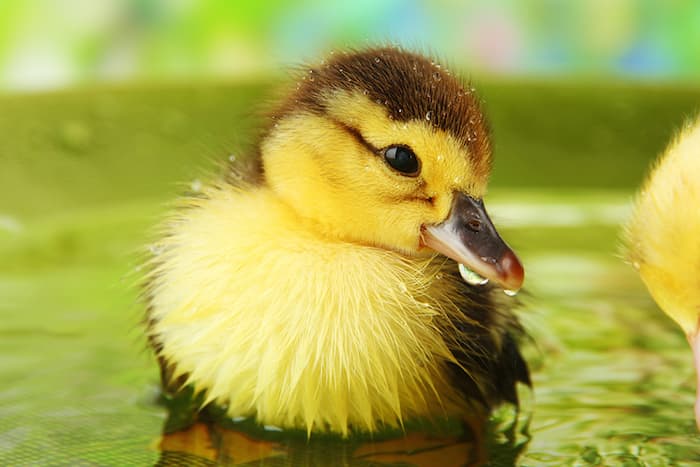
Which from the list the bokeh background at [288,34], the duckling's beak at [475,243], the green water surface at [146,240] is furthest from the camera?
the bokeh background at [288,34]

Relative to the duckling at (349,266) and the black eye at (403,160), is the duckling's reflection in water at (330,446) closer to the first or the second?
the duckling at (349,266)

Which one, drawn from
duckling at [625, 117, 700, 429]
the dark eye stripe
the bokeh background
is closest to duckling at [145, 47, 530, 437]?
the dark eye stripe

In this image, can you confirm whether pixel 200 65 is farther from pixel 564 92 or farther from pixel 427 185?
pixel 427 185

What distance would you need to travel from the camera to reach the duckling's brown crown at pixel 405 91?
0.86 m

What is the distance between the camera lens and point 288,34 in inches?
99.9

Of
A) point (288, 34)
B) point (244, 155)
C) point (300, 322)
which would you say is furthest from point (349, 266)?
point (288, 34)

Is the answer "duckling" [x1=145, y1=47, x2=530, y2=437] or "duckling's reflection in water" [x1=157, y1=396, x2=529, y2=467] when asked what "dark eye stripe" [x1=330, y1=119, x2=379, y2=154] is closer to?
"duckling" [x1=145, y1=47, x2=530, y2=437]

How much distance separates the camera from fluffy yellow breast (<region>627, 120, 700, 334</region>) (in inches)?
33.9

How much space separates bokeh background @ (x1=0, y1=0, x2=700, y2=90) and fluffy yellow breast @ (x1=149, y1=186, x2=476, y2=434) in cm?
159

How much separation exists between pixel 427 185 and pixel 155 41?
1.79 meters

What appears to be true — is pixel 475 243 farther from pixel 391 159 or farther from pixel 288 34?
pixel 288 34

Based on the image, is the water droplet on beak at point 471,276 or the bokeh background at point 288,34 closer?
A: the water droplet on beak at point 471,276

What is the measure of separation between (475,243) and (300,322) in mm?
151

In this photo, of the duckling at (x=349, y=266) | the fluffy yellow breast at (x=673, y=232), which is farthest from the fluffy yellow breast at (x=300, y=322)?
the fluffy yellow breast at (x=673, y=232)
